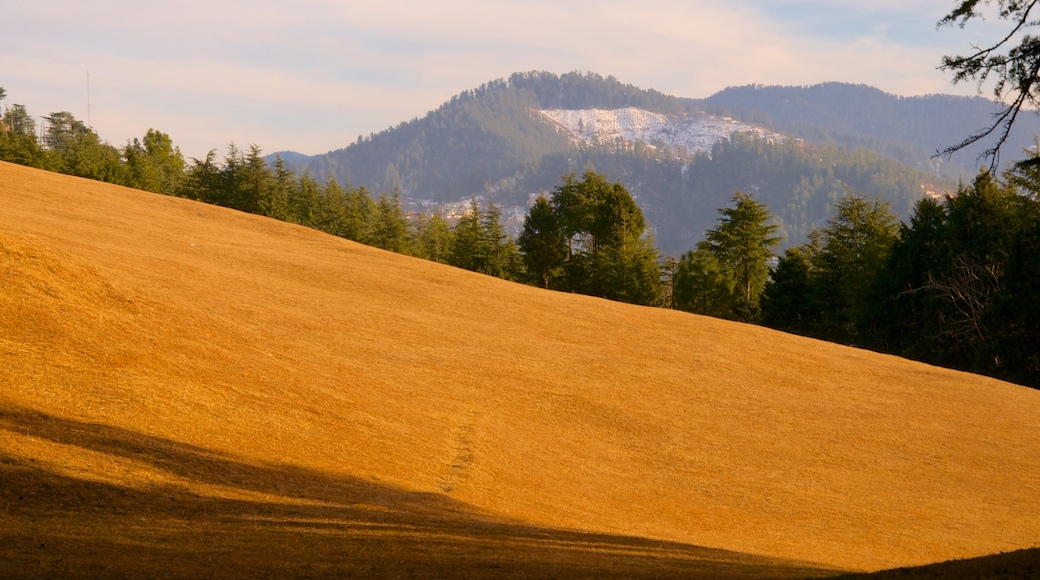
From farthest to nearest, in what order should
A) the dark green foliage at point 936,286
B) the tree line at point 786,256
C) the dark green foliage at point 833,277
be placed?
1. the dark green foliage at point 833,277
2. the tree line at point 786,256
3. the dark green foliage at point 936,286

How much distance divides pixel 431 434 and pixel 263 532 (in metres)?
10.6

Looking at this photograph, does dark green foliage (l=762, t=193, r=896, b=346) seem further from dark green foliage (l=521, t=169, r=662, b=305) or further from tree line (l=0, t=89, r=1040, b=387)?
dark green foliage (l=521, t=169, r=662, b=305)

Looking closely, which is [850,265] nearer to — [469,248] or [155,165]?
[469,248]

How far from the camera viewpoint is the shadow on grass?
12695 mm

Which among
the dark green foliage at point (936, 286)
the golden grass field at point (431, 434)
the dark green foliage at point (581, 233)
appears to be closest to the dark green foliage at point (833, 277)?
the dark green foliage at point (936, 286)

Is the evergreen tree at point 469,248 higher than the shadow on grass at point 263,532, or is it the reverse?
the evergreen tree at point 469,248

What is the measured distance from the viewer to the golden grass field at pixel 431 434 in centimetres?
1525

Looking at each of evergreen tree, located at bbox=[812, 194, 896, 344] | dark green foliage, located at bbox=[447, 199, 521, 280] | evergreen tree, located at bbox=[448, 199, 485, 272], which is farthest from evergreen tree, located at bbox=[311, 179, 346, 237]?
evergreen tree, located at bbox=[812, 194, 896, 344]

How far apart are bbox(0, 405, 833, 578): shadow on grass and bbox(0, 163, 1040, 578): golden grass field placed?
80 mm

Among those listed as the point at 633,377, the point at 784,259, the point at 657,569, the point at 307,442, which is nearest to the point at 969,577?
the point at 657,569

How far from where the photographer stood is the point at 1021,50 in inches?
547

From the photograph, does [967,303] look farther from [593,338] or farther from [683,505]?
[683,505]

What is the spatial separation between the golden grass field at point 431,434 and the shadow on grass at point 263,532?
0.26ft

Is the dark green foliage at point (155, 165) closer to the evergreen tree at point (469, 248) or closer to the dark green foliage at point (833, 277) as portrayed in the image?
the evergreen tree at point (469, 248)
